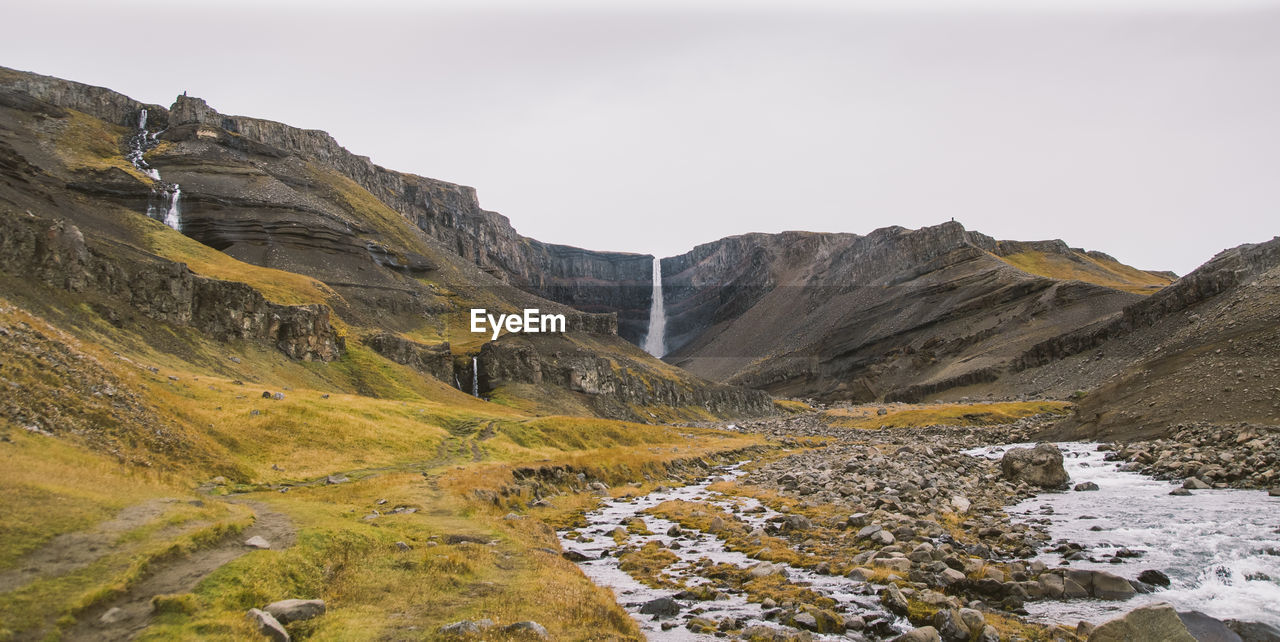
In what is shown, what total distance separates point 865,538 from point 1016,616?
720 centimetres

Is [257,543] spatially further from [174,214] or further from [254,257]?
[174,214]

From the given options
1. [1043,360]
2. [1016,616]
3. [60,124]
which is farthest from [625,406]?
[60,124]

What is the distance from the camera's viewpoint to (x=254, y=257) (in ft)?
388

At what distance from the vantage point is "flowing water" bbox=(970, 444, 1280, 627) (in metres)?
14.7

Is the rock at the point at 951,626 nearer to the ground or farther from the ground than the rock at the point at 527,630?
nearer to the ground

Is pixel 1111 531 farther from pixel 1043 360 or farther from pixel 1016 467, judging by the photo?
pixel 1043 360

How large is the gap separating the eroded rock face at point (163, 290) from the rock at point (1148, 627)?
6496cm

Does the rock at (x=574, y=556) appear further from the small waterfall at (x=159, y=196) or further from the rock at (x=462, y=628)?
the small waterfall at (x=159, y=196)

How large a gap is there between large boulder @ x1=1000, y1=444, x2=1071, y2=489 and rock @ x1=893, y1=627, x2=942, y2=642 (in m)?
24.8

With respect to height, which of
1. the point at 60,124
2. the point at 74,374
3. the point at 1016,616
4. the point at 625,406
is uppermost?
the point at 60,124

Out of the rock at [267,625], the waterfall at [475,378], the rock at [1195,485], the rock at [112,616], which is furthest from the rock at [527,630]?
the waterfall at [475,378]

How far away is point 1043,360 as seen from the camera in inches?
4887

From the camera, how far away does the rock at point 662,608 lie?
593 inches

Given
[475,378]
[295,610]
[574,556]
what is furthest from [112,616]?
[475,378]
